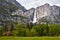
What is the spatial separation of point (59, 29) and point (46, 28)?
10.7 m

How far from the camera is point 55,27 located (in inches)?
5369

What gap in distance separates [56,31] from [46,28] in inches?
322

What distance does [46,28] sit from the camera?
136 meters

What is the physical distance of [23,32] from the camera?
12250 centimetres

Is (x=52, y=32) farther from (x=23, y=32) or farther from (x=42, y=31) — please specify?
(x=23, y=32)

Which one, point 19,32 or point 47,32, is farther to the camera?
point 47,32

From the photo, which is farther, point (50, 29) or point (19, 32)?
point (50, 29)

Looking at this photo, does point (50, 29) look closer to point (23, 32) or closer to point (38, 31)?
point (38, 31)

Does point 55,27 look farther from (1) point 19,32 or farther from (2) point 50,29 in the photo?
(1) point 19,32

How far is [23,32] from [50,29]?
2283 cm

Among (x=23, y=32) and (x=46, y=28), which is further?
(x=46, y=28)

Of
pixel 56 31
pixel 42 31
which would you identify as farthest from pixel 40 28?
pixel 56 31

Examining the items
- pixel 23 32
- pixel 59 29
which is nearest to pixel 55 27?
pixel 59 29

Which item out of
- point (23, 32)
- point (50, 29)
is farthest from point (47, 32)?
point (23, 32)
